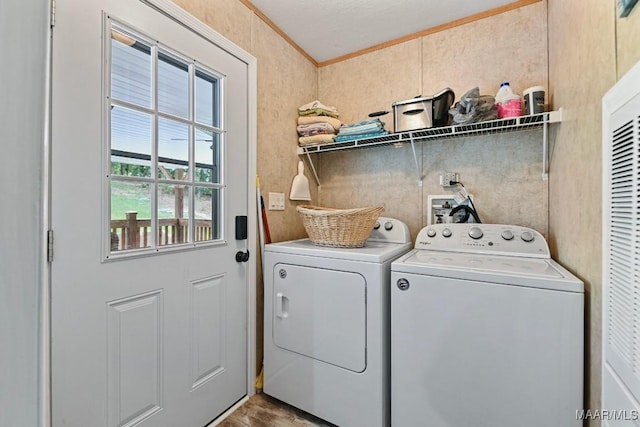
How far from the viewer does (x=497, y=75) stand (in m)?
1.79

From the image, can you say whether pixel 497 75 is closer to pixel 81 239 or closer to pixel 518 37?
pixel 518 37

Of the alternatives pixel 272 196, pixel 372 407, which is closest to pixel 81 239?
pixel 272 196

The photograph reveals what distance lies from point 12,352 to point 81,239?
0.98m

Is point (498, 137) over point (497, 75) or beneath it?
beneath

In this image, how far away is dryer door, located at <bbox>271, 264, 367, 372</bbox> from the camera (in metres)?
1.40

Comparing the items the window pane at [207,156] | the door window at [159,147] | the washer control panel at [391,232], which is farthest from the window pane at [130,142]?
the washer control panel at [391,232]

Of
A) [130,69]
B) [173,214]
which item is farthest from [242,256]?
[130,69]

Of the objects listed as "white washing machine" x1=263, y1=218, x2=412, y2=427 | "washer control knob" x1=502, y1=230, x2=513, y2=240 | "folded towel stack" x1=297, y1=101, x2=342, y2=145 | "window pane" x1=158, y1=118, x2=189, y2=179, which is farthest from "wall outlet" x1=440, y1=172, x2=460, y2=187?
"window pane" x1=158, y1=118, x2=189, y2=179

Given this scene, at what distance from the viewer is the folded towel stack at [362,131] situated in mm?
1911

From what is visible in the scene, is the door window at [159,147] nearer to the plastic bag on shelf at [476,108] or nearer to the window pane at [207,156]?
the window pane at [207,156]

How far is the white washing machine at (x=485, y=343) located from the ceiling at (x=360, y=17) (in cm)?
162

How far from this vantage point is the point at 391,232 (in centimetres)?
189

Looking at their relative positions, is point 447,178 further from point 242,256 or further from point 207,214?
point 207,214

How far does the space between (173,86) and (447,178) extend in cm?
177
